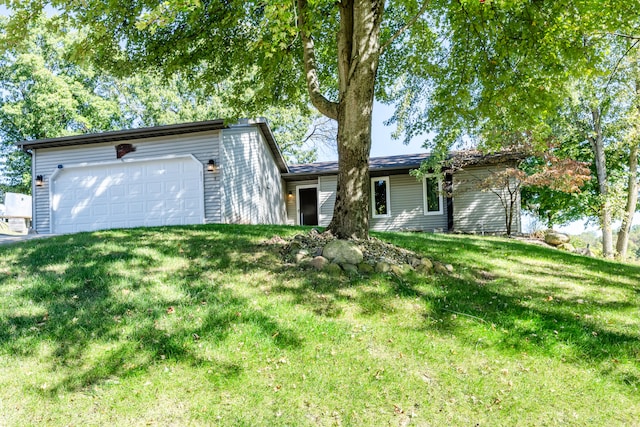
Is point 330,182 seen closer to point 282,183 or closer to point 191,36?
point 282,183

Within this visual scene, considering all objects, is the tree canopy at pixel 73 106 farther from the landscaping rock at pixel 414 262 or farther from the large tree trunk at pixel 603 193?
the landscaping rock at pixel 414 262

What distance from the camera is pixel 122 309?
368cm

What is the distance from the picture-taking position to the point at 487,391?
8.96 ft

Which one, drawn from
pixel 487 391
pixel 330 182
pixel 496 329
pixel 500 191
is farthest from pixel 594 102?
pixel 487 391

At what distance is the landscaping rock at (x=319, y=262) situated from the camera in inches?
192

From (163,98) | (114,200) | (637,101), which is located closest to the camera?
(114,200)

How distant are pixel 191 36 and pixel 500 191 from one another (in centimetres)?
1158

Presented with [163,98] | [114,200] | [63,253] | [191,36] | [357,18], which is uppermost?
[163,98]

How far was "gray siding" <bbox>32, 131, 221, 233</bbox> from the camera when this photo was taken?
11.1 metres

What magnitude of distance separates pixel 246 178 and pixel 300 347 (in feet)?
31.5

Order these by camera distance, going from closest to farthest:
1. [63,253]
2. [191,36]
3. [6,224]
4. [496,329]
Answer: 1. [496,329]
2. [63,253]
3. [191,36]
4. [6,224]

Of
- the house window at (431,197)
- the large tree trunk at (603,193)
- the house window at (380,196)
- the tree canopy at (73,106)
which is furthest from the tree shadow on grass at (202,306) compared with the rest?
the tree canopy at (73,106)

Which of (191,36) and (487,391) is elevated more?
(191,36)

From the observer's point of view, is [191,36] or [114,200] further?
[114,200]
